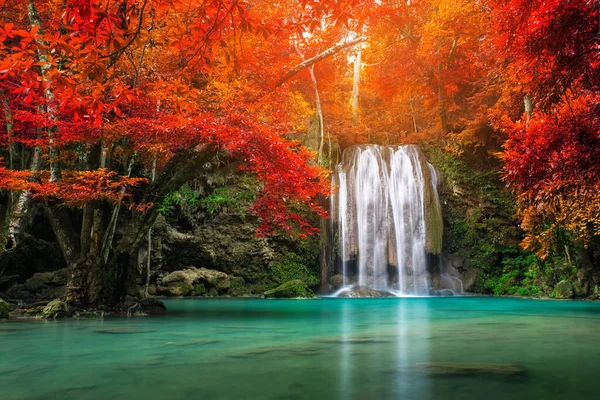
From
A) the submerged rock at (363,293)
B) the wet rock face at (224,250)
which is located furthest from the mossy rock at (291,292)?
the wet rock face at (224,250)

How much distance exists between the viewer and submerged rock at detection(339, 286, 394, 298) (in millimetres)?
16844

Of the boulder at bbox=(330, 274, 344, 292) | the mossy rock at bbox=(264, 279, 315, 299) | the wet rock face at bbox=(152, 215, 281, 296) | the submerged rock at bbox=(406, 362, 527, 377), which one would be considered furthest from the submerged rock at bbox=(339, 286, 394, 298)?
the submerged rock at bbox=(406, 362, 527, 377)

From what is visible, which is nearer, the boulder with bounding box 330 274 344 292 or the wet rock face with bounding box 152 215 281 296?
the wet rock face with bounding box 152 215 281 296

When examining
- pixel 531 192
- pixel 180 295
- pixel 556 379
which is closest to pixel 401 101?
pixel 180 295

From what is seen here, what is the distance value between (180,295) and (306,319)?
8.82 meters

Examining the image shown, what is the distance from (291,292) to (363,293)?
273 centimetres

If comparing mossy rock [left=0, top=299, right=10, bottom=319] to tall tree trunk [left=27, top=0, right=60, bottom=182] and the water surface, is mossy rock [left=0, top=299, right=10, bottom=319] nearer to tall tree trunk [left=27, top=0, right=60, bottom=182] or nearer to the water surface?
the water surface

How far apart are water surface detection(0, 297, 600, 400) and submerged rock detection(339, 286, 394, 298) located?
8.76m

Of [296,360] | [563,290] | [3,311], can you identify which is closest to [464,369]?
[296,360]

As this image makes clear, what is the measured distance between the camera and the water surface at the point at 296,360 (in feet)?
11.0

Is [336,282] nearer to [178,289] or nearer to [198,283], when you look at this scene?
[198,283]

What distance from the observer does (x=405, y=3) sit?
20812mm

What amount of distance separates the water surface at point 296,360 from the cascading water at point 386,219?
10129 mm

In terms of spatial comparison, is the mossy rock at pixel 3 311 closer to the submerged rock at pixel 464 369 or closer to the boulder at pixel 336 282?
the submerged rock at pixel 464 369
